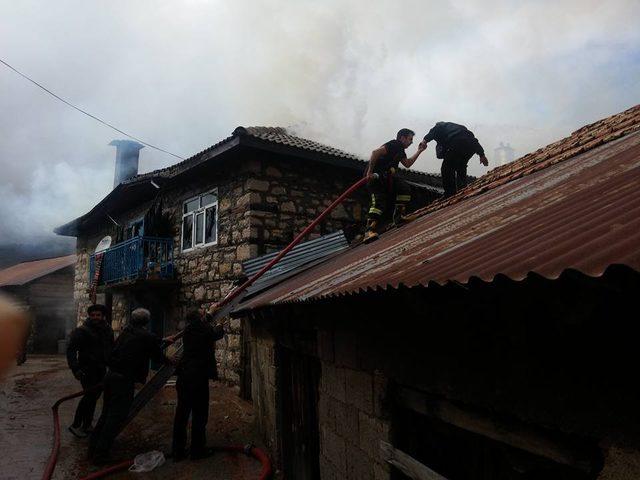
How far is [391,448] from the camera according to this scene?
2910 mm

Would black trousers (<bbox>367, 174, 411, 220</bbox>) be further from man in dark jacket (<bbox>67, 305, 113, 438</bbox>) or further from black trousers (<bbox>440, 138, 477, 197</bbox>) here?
man in dark jacket (<bbox>67, 305, 113, 438</bbox>)

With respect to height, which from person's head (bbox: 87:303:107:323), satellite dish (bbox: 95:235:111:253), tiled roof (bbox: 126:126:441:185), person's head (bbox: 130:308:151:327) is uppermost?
tiled roof (bbox: 126:126:441:185)

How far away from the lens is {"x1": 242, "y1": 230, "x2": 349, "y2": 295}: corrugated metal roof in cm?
676

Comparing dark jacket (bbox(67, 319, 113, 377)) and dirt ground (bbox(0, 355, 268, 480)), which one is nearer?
dirt ground (bbox(0, 355, 268, 480))

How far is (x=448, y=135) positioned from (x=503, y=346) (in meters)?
5.93

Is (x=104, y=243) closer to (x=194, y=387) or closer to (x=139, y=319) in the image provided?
(x=139, y=319)

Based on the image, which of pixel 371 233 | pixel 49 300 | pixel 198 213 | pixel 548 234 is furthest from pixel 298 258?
pixel 49 300

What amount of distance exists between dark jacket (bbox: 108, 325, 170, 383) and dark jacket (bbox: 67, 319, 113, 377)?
847mm

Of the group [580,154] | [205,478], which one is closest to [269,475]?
[205,478]

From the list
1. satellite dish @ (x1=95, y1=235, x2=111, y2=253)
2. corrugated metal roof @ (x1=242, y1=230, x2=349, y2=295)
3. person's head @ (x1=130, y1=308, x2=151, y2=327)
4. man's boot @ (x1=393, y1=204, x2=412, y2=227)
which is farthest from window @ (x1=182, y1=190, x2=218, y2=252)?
satellite dish @ (x1=95, y1=235, x2=111, y2=253)

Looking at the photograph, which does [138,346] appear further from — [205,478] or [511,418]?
[511,418]

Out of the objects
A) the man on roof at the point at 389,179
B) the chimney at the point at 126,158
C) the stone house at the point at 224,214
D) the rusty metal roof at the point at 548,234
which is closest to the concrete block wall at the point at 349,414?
the rusty metal roof at the point at 548,234

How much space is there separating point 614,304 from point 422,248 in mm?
1672

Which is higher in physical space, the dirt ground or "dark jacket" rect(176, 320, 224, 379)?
"dark jacket" rect(176, 320, 224, 379)
